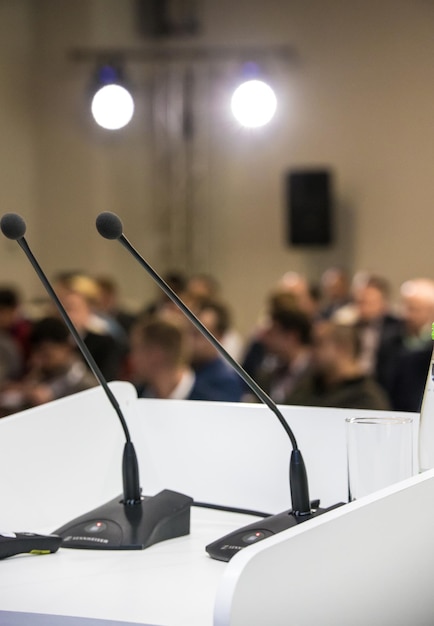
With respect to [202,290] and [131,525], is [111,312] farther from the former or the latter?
[131,525]

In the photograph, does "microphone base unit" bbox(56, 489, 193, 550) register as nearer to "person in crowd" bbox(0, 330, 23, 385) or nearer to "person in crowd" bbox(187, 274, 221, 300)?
"person in crowd" bbox(187, 274, 221, 300)

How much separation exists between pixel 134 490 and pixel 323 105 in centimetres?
735

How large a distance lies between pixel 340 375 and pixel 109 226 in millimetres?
2525

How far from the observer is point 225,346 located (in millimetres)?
5219

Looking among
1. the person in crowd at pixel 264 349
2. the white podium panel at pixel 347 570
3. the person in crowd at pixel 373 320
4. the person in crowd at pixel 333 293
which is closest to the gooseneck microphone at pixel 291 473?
the white podium panel at pixel 347 570

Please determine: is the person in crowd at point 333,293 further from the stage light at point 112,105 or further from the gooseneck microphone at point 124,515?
the gooseneck microphone at point 124,515

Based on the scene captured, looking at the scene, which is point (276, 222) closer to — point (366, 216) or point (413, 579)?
point (366, 216)

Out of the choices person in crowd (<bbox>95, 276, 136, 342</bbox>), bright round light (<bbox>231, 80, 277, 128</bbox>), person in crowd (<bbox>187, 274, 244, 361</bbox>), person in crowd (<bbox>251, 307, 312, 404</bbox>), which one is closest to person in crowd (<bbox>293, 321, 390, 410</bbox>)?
person in crowd (<bbox>251, 307, 312, 404</bbox>)

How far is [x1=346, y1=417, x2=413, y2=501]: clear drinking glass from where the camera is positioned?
137 centimetres

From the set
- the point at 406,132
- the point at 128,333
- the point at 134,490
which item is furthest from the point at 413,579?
the point at 406,132

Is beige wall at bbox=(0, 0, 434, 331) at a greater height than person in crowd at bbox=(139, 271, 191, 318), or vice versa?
beige wall at bbox=(0, 0, 434, 331)

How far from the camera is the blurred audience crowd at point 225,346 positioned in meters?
3.71

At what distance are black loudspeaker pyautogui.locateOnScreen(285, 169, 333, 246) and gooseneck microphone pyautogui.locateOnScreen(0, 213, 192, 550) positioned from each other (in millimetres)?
6940

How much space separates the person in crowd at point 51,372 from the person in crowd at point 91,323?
0.12 m
